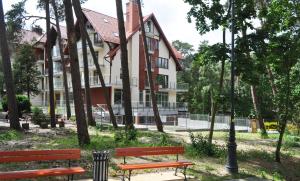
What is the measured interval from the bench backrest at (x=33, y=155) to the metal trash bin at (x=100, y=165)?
0.71m

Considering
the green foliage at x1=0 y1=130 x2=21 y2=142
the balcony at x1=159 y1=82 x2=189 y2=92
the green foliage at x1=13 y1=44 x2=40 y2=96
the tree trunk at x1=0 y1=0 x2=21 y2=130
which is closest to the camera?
the green foliage at x1=0 y1=130 x2=21 y2=142

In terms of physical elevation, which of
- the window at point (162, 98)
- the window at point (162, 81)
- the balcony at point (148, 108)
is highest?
the window at point (162, 81)

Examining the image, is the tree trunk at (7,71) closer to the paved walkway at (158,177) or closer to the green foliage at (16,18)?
the green foliage at (16,18)

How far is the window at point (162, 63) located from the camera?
183 ft

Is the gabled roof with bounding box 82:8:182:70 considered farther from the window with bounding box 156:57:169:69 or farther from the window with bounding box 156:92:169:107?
the window with bounding box 156:92:169:107

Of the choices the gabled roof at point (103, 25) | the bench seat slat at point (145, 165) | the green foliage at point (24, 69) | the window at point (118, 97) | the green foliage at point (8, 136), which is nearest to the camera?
the bench seat slat at point (145, 165)

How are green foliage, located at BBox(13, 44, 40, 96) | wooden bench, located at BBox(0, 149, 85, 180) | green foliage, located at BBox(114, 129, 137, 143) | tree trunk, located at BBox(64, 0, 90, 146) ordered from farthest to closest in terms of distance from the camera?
1. green foliage, located at BBox(13, 44, 40, 96)
2. green foliage, located at BBox(114, 129, 137, 143)
3. tree trunk, located at BBox(64, 0, 90, 146)
4. wooden bench, located at BBox(0, 149, 85, 180)

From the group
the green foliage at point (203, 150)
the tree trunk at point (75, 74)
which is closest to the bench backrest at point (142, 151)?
the green foliage at point (203, 150)

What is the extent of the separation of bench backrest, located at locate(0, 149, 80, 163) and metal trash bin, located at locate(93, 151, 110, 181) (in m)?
0.71

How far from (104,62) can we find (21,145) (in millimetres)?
36499

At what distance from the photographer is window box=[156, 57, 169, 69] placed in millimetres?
55750

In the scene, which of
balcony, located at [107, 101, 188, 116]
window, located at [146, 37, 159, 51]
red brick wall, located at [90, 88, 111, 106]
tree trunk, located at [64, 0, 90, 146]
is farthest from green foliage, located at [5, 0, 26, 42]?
window, located at [146, 37, 159, 51]

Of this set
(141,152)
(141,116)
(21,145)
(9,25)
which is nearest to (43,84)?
(141,116)

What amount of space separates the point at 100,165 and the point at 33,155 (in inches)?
59.7
